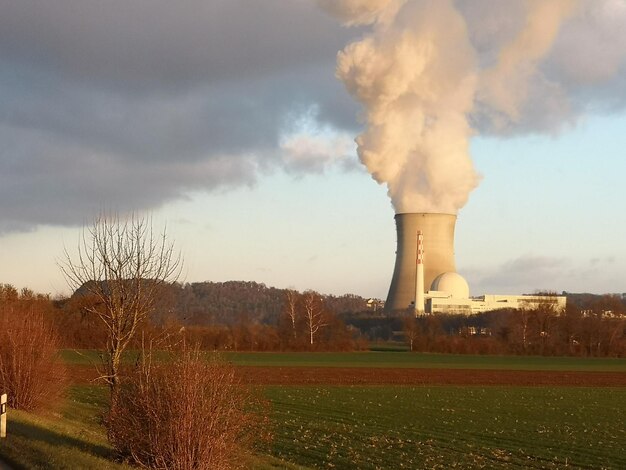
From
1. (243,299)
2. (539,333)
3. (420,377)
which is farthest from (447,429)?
(243,299)

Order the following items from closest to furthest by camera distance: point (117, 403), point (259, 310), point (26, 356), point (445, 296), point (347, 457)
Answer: point (117, 403), point (347, 457), point (26, 356), point (445, 296), point (259, 310)

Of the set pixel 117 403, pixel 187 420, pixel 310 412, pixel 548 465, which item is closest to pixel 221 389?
pixel 187 420

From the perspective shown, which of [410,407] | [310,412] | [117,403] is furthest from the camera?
[410,407]

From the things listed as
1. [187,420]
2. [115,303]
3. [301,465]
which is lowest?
[301,465]

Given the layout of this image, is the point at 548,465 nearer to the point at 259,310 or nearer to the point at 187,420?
the point at 187,420

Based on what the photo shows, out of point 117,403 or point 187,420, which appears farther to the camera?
point 117,403

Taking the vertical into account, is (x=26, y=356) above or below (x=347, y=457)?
above
